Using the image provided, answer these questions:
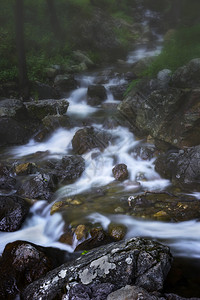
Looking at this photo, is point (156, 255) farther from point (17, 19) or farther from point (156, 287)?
point (17, 19)

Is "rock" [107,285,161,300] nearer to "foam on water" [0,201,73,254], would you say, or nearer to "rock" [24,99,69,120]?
"foam on water" [0,201,73,254]

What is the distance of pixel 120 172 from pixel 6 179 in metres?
3.03

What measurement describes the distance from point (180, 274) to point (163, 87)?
6.36m

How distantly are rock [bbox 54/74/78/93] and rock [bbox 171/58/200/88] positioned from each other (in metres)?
5.72

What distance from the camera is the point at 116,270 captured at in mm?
3119

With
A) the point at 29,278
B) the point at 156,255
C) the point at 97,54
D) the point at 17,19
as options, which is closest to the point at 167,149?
the point at 156,255

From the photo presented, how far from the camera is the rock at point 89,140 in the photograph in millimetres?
8234

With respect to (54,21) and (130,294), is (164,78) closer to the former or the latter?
(130,294)

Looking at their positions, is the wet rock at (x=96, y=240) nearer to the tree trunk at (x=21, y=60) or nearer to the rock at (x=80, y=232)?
the rock at (x=80, y=232)

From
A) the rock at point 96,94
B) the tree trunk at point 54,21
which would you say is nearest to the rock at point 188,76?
the rock at point 96,94

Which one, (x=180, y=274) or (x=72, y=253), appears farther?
(x=72, y=253)

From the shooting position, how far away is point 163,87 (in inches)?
338

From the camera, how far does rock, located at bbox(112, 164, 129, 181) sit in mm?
6856

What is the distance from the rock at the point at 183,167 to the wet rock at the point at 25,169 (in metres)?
3.43
